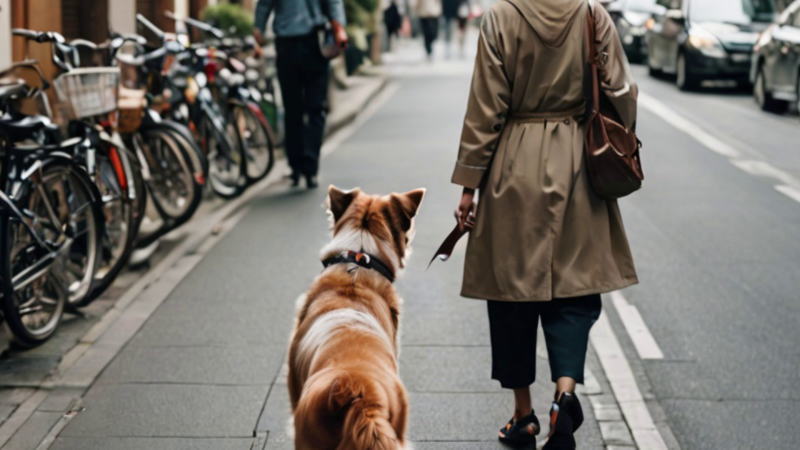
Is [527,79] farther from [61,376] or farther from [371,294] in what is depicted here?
[61,376]

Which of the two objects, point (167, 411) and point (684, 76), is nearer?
point (167, 411)

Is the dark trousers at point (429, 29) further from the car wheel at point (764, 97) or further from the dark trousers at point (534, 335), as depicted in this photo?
the dark trousers at point (534, 335)

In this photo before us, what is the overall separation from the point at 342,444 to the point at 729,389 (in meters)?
3.17

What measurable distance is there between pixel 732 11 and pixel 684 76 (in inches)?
67.3

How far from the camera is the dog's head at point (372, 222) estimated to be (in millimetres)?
4676

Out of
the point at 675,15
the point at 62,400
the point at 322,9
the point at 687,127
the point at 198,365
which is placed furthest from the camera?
the point at 675,15

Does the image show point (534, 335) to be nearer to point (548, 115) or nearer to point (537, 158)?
point (537, 158)

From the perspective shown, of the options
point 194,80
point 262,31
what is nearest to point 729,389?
point 194,80

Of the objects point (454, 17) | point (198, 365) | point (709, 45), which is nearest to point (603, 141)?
point (198, 365)

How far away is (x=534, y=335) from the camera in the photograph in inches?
215

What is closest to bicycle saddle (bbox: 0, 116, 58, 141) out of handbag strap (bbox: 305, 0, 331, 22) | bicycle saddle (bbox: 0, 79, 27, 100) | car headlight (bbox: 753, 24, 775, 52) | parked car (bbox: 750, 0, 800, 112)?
bicycle saddle (bbox: 0, 79, 27, 100)

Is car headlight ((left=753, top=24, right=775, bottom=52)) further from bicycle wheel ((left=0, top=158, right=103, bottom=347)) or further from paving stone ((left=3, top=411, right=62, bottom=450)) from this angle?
paving stone ((left=3, top=411, right=62, bottom=450))

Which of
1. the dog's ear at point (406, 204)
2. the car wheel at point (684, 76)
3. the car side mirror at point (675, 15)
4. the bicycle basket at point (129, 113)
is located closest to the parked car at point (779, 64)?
the car wheel at point (684, 76)

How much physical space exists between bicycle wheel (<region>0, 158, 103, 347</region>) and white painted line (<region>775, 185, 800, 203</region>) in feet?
22.2
